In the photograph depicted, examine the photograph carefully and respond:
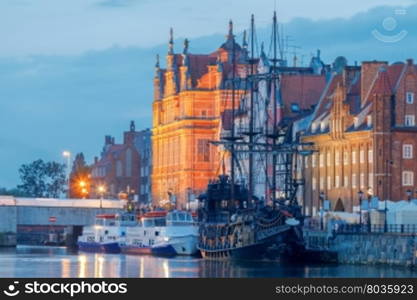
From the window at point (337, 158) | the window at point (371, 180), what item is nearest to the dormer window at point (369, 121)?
the window at point (371, 180)

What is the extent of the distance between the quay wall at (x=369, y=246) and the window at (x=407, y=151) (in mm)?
23719

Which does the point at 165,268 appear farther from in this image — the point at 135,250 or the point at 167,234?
the point at 135,250

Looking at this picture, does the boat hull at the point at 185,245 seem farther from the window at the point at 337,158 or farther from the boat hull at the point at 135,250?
the window at the point at 337,158

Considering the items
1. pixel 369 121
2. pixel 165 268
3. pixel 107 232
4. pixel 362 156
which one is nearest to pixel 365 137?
pixel 369 121

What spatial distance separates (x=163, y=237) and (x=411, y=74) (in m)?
29.6

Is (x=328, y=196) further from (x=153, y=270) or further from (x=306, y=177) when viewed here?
(x=153, y=270)

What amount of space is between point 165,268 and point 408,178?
41956mm

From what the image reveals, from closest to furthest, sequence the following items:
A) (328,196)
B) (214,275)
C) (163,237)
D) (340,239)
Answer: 1. (214,275)
2. (340,239)
3. (163,237)
4. (328,196)

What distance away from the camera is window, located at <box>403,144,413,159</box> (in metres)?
174

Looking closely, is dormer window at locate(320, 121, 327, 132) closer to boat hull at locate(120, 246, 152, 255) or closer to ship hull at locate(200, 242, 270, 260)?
boat hull at locate(120, 246, 152, 255)

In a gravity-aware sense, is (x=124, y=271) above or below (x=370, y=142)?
below

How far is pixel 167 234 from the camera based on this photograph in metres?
174

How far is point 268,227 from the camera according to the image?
14712 centimetres

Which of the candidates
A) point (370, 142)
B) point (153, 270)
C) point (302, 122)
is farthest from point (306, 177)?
point (153, 270)
